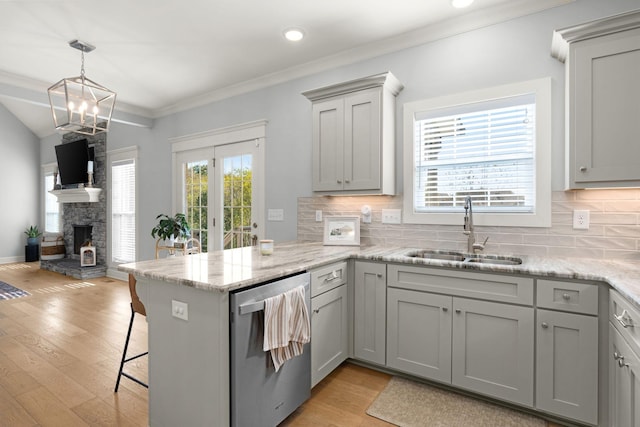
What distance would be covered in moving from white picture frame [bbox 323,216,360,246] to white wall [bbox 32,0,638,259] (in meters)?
0.53

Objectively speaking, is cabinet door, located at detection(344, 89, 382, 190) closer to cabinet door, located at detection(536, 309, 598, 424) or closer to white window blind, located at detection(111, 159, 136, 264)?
cabinet door, located at detection(536, 309, 598, 424)

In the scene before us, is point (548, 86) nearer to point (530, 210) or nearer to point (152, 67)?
point (530, 210)

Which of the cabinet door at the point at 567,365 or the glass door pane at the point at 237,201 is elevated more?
the glass door pane at the point at 237,201

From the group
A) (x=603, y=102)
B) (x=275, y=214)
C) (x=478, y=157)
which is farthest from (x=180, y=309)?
(x=603, y=102)

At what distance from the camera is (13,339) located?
3154mm

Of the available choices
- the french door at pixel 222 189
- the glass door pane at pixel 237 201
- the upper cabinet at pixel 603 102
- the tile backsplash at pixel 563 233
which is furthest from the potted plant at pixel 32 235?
the upper cabinet at pixel 603 102

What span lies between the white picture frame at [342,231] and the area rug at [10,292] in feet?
15.2

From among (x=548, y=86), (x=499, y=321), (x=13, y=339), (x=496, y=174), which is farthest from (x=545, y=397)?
(x=13, y=339)

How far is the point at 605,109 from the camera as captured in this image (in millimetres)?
1993

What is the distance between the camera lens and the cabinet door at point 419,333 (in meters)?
2.20

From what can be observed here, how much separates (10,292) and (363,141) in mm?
5539

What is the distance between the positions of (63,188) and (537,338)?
8132 mm

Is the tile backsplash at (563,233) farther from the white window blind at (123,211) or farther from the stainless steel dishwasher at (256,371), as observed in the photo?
the white window blind at (123,211)

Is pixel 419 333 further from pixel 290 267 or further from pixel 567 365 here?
pixel 290 267
